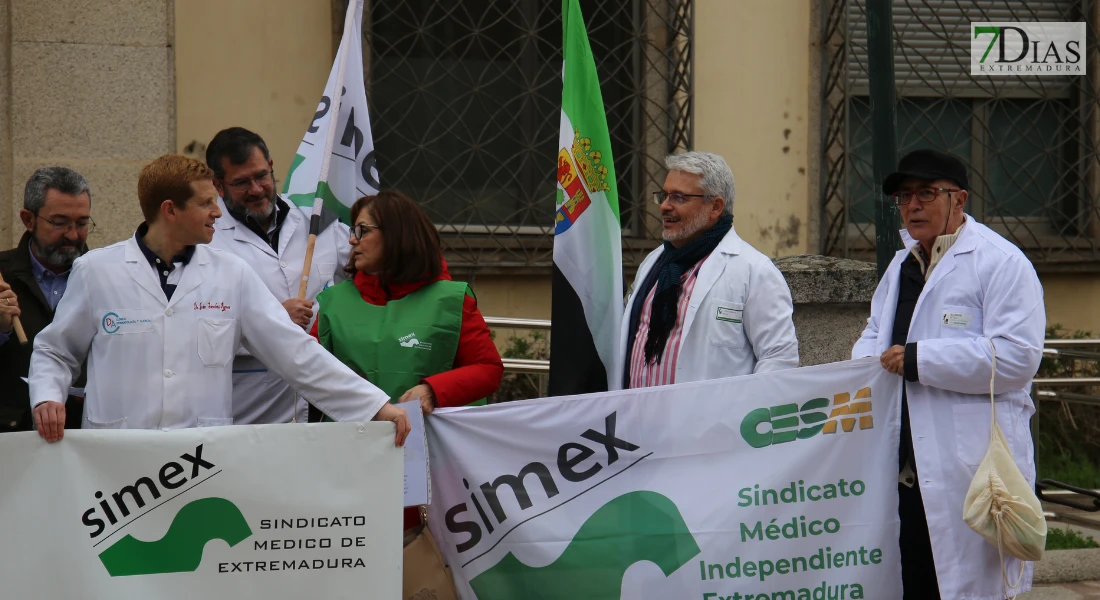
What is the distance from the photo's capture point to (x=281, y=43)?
27.1 feet

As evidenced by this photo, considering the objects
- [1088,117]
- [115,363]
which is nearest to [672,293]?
[115,363]

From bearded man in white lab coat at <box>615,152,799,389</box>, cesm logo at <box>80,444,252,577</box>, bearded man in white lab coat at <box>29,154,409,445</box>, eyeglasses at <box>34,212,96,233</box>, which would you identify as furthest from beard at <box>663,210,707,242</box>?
eyeglasses at <box>34,212,96,233</box>

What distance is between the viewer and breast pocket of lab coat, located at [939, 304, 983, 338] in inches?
169

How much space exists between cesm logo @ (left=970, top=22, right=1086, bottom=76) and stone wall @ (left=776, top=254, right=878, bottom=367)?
3907 mm

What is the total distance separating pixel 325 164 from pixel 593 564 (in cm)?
192

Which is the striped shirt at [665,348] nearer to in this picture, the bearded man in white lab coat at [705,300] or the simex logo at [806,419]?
the bearded man in white lab coat at [705,300]

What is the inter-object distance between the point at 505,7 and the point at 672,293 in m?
4.42

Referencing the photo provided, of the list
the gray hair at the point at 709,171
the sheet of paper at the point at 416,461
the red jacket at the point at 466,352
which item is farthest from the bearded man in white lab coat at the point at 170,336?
the gray hair at the point at 709,171

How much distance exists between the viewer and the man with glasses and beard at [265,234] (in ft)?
16.5

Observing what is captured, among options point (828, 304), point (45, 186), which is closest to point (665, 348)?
point (828, 304)

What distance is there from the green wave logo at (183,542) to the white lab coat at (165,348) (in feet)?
0.94

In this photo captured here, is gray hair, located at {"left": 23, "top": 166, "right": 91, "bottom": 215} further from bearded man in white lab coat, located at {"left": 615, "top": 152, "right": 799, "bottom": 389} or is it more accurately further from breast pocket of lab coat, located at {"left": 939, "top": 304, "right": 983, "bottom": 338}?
breast pocket of lab coat, located at {"left": 939, "top": 304, "right": 983, "bottom": 338}

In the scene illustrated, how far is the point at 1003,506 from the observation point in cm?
403

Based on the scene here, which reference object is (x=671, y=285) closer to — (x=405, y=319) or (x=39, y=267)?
(x=405, y=319)
